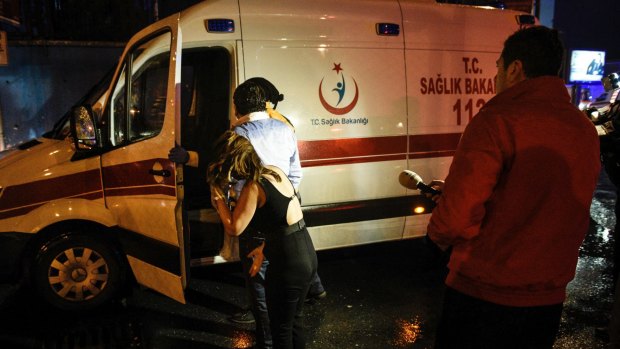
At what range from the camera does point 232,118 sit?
3803 mm

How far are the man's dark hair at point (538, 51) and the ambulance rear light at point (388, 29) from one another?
2.73m

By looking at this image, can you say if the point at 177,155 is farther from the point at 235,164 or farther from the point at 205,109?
the point at 205,109

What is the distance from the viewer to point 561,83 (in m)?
1.56

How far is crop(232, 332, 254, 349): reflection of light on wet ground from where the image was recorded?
3420 mm

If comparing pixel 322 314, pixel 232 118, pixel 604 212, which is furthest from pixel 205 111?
pixel 604 212

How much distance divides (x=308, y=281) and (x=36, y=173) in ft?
8.33

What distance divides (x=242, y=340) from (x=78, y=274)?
151cm

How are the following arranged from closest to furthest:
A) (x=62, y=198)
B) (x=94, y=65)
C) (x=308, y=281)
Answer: (x=308, y=281) → (x=62, y=198) → (x=94, y=65)

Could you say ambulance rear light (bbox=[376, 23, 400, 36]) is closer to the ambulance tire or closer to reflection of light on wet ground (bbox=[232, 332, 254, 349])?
reflection of light on wet ground (bbox=[232, 332, 254, 349])

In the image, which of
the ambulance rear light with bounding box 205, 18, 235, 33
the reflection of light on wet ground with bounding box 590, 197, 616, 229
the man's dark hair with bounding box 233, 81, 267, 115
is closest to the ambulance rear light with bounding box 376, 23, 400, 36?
the ambulance rear light with bounding box 205, 18, 235, 33

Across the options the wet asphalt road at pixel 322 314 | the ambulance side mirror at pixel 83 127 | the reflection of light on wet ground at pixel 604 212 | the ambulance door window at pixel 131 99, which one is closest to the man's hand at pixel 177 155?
the ambulance door window at pixel 131 99

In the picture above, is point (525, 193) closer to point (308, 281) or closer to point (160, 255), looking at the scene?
point (308, 281)

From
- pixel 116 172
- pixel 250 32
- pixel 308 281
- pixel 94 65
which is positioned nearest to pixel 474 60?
pixel 250 32

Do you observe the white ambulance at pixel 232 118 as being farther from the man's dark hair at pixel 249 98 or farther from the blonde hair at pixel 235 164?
the blonde hair at pixel 235 164
